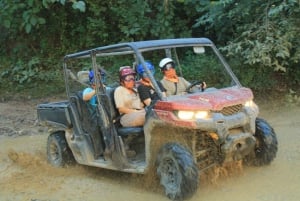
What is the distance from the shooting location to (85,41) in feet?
46.6

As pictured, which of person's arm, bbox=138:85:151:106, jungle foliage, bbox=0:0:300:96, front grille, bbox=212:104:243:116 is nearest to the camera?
front grille, bbox=212:104:243:116

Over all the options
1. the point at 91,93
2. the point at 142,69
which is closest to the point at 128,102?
the point at 142,69

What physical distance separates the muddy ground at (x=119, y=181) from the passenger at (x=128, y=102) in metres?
0.76

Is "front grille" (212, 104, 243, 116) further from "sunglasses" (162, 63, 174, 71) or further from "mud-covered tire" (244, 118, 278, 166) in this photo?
"sunglasses" (162, 63, 174, 71)

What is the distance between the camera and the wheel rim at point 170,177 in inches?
224

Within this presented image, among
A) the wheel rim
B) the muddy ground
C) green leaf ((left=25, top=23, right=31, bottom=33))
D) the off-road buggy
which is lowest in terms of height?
the muddy ground

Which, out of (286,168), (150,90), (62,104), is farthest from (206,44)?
(62,104)

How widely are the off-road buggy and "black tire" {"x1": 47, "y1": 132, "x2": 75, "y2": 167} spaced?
0.17 metres

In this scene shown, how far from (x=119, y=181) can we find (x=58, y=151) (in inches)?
54.3

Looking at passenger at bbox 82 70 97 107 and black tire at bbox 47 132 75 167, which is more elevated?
passenger at bbox 82 70 97 107

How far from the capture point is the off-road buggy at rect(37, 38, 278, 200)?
18.7ft

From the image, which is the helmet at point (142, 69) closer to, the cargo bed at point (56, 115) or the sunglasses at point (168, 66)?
the sunglasses at point (168, 66)

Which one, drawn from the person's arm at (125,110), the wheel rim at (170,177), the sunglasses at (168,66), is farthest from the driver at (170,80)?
the wheel rim at (170,177)

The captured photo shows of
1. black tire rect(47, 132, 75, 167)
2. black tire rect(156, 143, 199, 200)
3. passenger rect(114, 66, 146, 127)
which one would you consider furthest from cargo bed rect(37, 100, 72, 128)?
black tire rect(156, 143, 199, 200)
